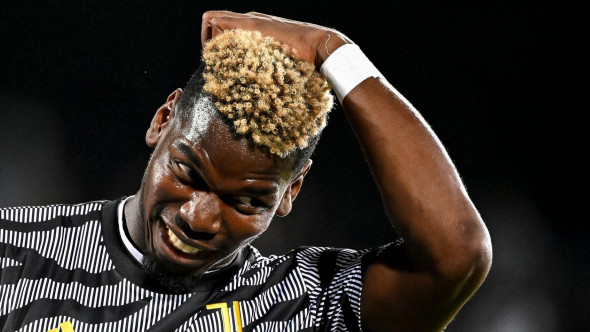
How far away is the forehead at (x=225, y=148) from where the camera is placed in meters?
1.17

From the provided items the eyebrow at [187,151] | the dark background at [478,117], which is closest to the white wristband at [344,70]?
the eyebrow at [187,151]

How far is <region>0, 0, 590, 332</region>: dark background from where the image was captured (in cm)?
247

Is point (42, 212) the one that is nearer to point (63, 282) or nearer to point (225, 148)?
point (63, 282)

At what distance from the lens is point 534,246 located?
2.71 meters

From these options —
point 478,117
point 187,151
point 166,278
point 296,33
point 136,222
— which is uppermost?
point 296,33

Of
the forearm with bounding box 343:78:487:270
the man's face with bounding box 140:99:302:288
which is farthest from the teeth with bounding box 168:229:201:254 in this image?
the forearm with bounding box 343:78:487:270

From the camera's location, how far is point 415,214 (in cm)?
113

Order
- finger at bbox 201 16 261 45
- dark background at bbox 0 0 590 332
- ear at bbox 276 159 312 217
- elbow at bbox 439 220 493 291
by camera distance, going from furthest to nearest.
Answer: dark background at bbox 0 0 590 332
ear at bbox 276 159 312 217
finger at bbox 201 16 261 45
elbow at bbox 439 220 493 291

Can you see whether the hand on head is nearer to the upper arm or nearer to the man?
the man

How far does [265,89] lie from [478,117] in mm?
1720

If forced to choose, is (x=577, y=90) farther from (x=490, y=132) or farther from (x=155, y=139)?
(x=155, y=139)

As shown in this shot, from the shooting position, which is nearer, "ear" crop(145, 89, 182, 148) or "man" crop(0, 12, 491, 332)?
"man" crop(0, 12, 491, 332)

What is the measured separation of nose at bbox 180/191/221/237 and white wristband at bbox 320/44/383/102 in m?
0.28

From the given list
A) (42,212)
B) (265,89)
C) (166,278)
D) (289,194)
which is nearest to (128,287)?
(166,278)
